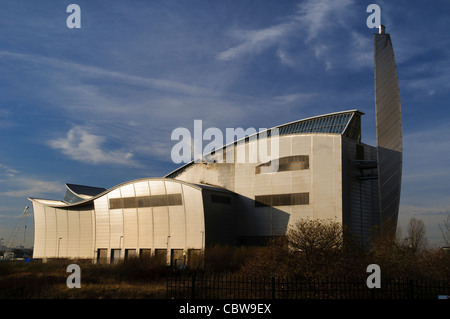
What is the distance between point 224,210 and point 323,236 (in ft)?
133

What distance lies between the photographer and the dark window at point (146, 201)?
64.2 meters

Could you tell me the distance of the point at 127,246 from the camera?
7000 centimetres

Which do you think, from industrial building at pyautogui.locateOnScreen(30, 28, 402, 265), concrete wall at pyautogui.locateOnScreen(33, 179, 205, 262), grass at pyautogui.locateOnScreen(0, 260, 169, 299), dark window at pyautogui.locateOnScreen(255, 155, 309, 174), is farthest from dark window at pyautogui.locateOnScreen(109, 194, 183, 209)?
grass at pyautogui.locateOnScreen(0, 260, 169, 299)

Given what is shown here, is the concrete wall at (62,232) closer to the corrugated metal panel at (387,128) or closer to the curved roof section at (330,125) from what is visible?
the curved roof section at (330,125)

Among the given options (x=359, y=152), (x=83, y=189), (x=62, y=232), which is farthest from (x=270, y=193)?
(x=83, y=189)

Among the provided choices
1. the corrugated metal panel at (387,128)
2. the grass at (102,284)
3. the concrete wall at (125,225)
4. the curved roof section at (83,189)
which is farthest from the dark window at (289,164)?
the curved roof section at (83,189)

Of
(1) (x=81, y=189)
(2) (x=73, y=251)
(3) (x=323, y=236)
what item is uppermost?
(1) (x=81, y=189)

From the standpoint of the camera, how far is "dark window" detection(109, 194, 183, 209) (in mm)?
64213

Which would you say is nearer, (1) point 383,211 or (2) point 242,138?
(1) point 383,211

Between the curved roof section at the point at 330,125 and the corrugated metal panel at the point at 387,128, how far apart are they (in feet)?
43.9

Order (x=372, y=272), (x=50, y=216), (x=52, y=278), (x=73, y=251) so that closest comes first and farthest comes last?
(x=372, y=272) → (x=52, y=278) → (x=73, y=251) → (x=50, y=216)
